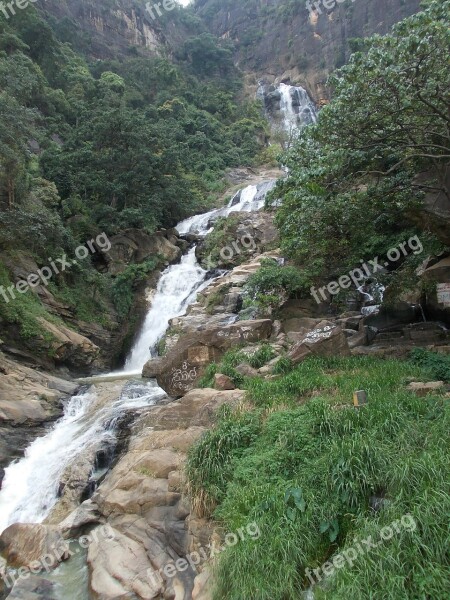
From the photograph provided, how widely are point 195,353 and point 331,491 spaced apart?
21.6 ft

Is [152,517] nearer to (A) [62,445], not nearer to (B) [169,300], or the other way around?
(A) [62,445]

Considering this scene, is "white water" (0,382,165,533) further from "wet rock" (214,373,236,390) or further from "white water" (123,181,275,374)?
"white water" (123,181,275,374)

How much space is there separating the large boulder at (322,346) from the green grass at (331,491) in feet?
7.99

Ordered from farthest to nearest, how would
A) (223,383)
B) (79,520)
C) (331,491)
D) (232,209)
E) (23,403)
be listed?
(232,209), (23,403), (223,383), (79,520), (331,491)

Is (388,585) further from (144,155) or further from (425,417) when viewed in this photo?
(144,155)

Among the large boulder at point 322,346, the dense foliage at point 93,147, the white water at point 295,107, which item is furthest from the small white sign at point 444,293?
the white water at point 295,107

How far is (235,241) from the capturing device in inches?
859

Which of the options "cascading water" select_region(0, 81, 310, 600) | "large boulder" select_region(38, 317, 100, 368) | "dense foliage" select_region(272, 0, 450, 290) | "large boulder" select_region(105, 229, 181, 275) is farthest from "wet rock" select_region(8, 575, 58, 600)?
"large boulder" select_region(105, 229, 181, 275)

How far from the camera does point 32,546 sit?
234 inches

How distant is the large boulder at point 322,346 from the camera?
881 centimetres

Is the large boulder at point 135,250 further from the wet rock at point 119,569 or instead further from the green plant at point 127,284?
the wet rock at point 119,569

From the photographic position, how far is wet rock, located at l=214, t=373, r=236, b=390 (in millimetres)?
8398

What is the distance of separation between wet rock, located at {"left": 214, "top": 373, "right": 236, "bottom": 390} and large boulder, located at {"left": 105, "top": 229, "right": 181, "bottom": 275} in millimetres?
13642

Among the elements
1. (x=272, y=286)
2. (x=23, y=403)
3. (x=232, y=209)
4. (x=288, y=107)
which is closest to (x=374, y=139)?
(x=272, y=286)
